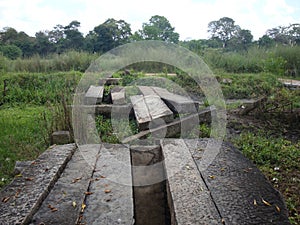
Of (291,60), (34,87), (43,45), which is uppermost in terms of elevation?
(43,45)

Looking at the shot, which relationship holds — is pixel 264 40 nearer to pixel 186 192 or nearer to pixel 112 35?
pixel 112 35

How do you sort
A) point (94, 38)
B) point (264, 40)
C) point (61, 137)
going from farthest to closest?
point (264, 40) < point (94, 38) < point (61, 137)

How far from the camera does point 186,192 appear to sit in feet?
7.16

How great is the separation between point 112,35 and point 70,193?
8459 millimetres

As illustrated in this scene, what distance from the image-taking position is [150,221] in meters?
2.72

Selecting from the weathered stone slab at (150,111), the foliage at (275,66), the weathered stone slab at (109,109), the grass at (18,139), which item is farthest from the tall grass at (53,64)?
the foliage at (275,66)

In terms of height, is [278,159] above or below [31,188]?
below

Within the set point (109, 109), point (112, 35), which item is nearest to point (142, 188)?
point (109, 109)

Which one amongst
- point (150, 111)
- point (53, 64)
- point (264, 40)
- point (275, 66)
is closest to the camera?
point (150, 111)

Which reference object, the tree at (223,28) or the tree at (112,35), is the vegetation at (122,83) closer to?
the tree at (112,35)

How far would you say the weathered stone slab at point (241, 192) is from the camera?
1861 millimetres

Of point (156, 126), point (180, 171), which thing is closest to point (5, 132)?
point (156, 126)

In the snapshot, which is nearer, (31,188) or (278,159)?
(31,188)

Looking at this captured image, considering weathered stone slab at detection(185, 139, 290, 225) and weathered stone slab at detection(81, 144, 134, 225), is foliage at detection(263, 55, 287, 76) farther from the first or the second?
weathered stone slab at detection(81, 144, 134, 225)
